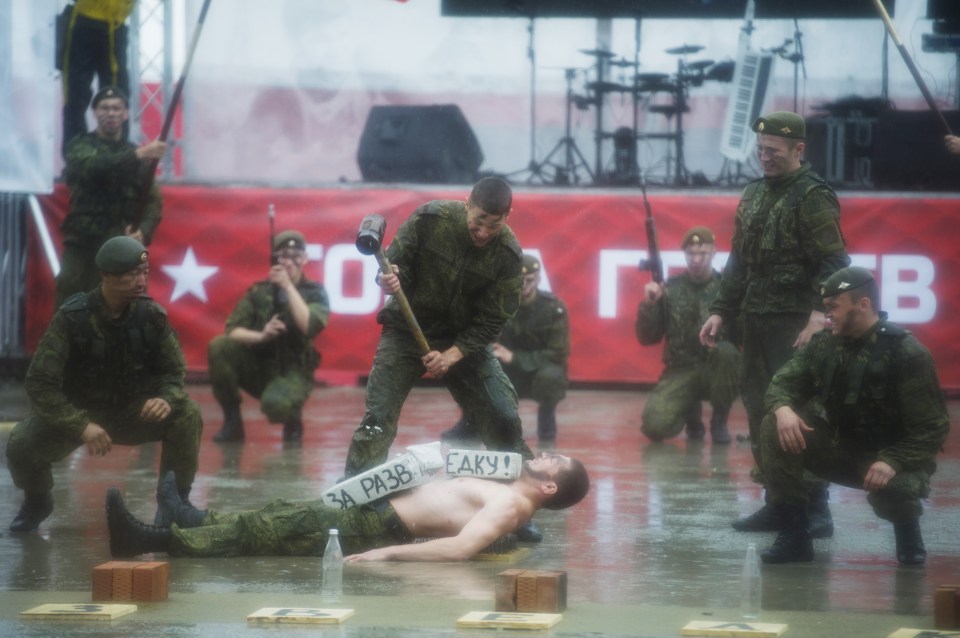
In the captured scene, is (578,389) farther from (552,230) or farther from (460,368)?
(460,368)

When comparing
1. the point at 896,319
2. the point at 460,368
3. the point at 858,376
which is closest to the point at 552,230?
the point at 896,319

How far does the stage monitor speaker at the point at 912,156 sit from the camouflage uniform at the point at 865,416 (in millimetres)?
7444

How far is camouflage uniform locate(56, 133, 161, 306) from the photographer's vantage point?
40.4 feet

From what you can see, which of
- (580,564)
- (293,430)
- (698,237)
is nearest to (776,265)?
(580,564)

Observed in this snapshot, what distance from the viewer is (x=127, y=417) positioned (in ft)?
28.6

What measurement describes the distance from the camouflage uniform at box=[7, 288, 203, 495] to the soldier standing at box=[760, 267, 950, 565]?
2.87 m

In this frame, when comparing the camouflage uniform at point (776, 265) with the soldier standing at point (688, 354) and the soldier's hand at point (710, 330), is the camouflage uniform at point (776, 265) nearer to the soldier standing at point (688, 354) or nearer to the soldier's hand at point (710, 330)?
the soldier's hand at point (710, 330)

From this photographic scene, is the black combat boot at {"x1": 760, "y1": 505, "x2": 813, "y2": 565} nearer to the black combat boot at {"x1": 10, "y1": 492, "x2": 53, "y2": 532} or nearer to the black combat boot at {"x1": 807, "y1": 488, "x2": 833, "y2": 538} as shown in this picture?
the black combat boot at {"x1": 807, "y1": 488, "x2": 833, "y2": 538}

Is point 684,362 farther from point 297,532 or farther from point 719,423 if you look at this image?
point 297,532

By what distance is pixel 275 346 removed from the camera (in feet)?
41.5

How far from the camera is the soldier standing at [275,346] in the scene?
12.3 metres

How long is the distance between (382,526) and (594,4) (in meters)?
8.57

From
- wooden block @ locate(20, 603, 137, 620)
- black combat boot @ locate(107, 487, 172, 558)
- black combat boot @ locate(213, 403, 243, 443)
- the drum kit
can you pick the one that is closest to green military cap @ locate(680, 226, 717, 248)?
the drum kit

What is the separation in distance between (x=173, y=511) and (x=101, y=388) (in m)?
1.13
